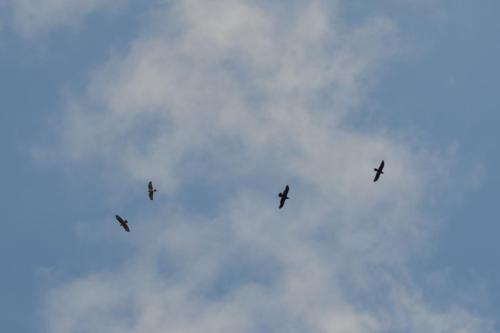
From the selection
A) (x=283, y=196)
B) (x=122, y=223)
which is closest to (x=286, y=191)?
(x=283, y=196)

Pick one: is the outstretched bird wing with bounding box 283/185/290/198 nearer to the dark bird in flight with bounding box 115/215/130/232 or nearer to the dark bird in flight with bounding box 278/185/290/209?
the dark bird in flight with bounding box 278/185/290/209

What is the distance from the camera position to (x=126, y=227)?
643 ft

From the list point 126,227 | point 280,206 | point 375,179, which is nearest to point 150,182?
point 126,227

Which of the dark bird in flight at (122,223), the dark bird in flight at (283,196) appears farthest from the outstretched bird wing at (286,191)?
the dark bird in flight at (122,223)

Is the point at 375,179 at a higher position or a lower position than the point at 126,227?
higher

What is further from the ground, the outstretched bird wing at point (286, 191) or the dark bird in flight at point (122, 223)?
the outstretched bird wing at point (286, 191)

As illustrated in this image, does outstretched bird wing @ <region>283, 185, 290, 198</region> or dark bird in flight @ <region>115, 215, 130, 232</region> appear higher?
outstretched bird wing @ <region>283, 185, 290, 198</region>

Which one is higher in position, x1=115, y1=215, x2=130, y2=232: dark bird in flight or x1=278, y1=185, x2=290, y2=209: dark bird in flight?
x1=278, y1=185, x2=290, y2=209: dark bird in flight

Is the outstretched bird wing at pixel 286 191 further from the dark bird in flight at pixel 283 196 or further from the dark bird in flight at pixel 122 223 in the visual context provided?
the dark bird in flight at pixel 122 223

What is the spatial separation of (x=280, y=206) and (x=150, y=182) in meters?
30.6

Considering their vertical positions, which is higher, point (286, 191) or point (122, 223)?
point (286, 191)

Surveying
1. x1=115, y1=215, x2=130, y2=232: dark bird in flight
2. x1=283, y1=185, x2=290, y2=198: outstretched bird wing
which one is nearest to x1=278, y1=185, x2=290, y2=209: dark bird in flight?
x1=283, y1=185, x2=290, y2=198: outstretched bird wing

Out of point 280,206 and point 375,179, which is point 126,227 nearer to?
point 280,206

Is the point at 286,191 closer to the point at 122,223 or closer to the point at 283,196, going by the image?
the point at 283,196
